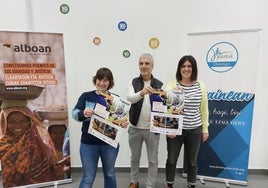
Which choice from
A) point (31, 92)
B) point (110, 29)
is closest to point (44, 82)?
point (31, 92)

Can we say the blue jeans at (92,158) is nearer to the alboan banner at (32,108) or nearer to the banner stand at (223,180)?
the alboan banner at (32,108)

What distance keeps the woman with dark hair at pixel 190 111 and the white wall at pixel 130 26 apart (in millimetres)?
698

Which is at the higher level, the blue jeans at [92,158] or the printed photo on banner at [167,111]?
the printed photo on banner at [167,111]

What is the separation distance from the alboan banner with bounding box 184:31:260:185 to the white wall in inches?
10.7

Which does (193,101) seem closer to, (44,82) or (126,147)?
(126,147)

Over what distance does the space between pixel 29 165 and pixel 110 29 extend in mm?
1959

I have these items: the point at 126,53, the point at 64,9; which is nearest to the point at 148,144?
the point at 126,53

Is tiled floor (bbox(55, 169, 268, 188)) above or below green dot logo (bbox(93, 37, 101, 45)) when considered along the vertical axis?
below

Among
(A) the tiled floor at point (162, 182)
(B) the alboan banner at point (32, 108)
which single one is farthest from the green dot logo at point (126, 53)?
(A) the tiled floor at point (162, 182)

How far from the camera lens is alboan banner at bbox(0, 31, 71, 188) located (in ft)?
8.00

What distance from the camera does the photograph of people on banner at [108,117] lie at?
1.92m

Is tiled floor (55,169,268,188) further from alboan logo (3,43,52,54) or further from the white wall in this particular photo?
alboan logo (3,43,52,54)

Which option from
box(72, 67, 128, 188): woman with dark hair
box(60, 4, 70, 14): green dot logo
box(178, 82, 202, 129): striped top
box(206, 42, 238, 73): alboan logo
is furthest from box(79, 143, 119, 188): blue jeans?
box(60, 4, 70, 14): green dot logo

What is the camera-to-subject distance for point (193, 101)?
2240 millimetres
